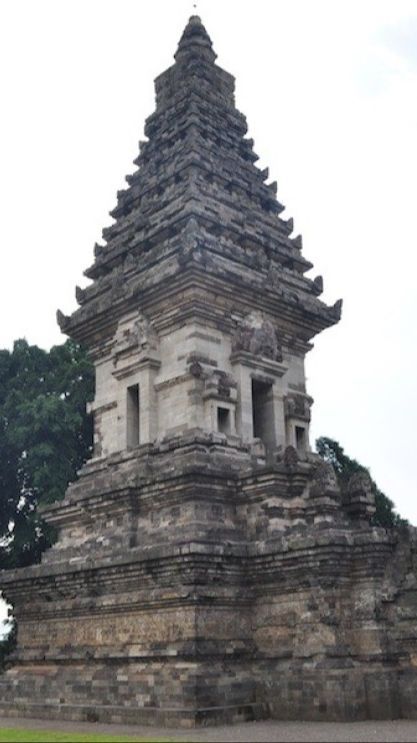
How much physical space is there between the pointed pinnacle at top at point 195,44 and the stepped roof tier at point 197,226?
47 mm

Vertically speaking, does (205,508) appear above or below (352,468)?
below

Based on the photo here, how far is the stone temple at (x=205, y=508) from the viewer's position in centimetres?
1602

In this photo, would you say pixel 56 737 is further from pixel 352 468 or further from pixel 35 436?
A: pixel 352 468

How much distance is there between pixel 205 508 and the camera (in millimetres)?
18156

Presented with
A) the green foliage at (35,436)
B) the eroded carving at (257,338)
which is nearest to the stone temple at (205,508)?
the eroded carving at (257,338)

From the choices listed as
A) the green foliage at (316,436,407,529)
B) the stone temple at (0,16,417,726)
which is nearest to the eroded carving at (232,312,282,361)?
the stone temple at (0,16,417,726)

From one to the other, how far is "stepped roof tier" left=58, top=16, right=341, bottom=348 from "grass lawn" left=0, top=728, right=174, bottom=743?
34.8 feet

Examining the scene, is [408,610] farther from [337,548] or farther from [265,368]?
[265,368]

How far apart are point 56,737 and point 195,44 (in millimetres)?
21886

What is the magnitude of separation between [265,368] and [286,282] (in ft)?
10.0

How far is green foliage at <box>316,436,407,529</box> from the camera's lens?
4000cm

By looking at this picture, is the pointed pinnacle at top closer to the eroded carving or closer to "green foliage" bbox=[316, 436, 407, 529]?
the eroded carving

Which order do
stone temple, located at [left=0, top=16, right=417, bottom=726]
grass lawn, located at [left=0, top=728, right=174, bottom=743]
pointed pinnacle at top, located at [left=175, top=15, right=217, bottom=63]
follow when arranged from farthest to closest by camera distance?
pointed pinnacle at top, located at [left=175, top=15, right=217, bottom=63]
stone temple, located at [left=0, top=16, right=417, bottom=726]
grass lawn, located at [left=0, top=728, right=174, bottom=743]

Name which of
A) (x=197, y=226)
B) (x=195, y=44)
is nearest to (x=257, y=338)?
(x=197, y=226)
